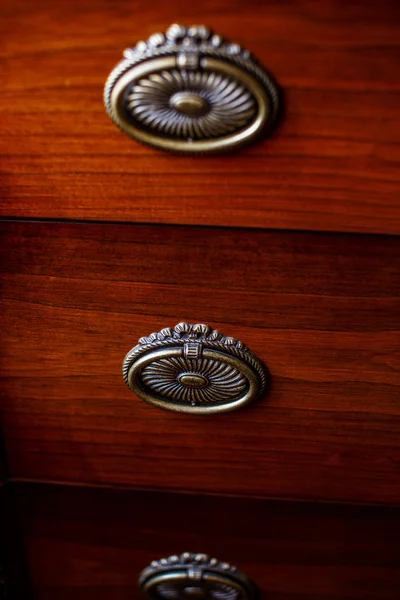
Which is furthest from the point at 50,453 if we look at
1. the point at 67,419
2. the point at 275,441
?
the point at 275,441

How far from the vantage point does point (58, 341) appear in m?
0.37

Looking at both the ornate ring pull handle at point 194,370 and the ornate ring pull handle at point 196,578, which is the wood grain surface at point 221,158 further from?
the ornate ring pull handle at point 196,578

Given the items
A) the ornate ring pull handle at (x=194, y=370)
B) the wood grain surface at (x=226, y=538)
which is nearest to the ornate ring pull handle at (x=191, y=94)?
the ornate ring pull handle at (x=194, y=370)

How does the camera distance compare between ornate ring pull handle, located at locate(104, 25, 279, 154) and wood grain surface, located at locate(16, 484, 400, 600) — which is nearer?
ornate ring pull handle, located at locate(104, 25, 279, 154)

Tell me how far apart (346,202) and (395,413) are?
5.6 inches

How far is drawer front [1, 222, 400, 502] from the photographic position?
33 centimetres

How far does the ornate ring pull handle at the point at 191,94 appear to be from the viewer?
258mm

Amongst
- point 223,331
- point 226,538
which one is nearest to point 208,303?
point 223,331

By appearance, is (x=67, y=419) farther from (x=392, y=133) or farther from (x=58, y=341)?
(x=392, y=133)

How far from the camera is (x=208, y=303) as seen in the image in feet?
1.12

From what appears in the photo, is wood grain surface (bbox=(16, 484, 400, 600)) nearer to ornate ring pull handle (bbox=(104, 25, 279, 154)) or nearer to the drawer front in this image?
the drawer front

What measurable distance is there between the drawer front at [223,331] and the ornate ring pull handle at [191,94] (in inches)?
2.1

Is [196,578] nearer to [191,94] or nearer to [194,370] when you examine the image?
[194,370]

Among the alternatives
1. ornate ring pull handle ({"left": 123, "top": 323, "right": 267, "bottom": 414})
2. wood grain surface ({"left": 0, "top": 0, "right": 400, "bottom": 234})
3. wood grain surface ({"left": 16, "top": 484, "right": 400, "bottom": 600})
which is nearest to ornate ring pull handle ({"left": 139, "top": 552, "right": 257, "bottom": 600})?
wood grain surface ({"left": 16, "top": 484, "right": 400, "bottom": 600})
